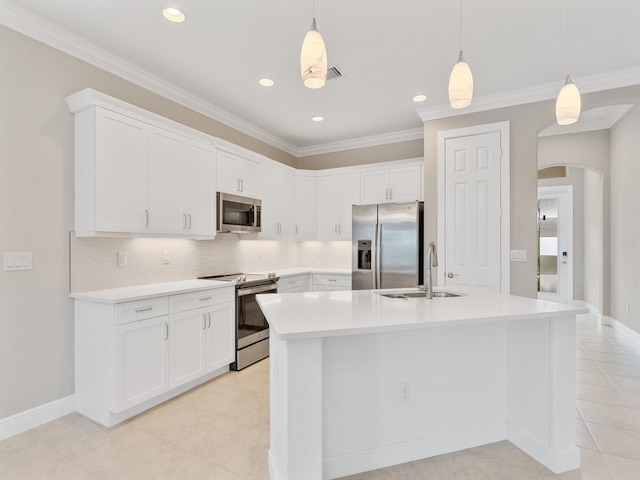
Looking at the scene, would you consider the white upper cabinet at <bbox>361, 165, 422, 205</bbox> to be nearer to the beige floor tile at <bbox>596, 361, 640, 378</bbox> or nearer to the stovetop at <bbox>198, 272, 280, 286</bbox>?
the stovetop at <bbox>198, 272, 280, 286</bbox>

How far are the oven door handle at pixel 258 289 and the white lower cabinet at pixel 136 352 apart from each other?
19.1 inches

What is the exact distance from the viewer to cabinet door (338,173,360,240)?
4906 mm

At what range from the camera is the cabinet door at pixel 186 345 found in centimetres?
279

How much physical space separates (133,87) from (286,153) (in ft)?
8.74

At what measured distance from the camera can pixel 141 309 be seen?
2.55m

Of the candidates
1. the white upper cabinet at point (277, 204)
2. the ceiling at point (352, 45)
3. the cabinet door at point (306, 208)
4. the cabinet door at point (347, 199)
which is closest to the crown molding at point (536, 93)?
the ceiling at point (352, 45)

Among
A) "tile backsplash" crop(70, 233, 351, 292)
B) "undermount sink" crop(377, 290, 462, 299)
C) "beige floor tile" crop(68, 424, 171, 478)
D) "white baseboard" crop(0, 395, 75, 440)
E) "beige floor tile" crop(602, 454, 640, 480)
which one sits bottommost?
"beige floor tile" crop(68, 424, 171, 478)

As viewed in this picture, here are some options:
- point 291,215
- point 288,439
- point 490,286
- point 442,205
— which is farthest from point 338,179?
point 288,439

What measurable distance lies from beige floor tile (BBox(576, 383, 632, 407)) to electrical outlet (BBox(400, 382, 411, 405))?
1870 mm

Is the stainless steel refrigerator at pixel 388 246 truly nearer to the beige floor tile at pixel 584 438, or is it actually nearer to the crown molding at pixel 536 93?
the crown molding at pixel 536 93

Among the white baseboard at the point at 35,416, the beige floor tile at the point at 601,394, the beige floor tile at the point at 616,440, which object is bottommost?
the beige floor tile at the point at 601,394

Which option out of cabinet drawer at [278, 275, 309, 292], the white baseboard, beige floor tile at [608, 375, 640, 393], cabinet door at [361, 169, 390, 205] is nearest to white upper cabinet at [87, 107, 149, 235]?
the white baseboard

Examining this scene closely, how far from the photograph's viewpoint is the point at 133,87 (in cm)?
311

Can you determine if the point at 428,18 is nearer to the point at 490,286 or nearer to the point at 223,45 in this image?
the point at 223,45
